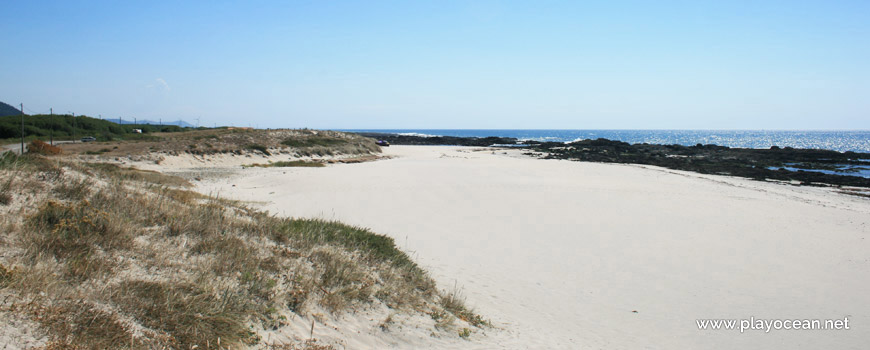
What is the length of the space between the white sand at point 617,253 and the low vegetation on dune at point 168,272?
4.37 feet

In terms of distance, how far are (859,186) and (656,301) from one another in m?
31.0

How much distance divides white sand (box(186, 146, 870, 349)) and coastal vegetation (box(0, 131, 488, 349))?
128 centimetres

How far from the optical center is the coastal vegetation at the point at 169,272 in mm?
4141

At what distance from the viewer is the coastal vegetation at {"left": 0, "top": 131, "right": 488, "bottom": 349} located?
4.14m

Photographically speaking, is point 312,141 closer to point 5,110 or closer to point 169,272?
point 169,272

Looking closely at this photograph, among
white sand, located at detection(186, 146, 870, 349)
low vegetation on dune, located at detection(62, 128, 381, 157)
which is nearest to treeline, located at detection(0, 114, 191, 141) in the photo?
low vegetation on dune, located at detection(62, 128, 381, 157)

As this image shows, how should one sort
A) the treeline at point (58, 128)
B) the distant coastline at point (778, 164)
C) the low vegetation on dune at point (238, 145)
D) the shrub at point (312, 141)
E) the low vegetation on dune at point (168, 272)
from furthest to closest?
the shrub at point (312, 141), the treeline at point (58, 128), the distant coastline at point (778, 164), the low vegetation on dune at point (238, 145), the low vegetation on dune at point (168, 272)

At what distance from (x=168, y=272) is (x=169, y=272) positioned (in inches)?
0.4

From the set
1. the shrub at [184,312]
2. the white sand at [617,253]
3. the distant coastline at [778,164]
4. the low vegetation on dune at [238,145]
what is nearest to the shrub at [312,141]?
the low vegetation on dune at [238,145]

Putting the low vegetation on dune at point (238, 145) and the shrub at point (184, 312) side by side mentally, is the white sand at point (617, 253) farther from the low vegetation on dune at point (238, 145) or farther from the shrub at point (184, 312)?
the low vegetation on dune at point (238, 145)

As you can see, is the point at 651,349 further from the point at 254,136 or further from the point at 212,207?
the point at 254,136

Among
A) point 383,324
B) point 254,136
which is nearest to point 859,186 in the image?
point 383,324

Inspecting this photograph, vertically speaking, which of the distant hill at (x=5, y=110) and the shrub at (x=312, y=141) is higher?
the distant hill at (x=5, y=110)

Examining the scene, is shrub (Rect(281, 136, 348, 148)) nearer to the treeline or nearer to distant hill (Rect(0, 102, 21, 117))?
the treeline
